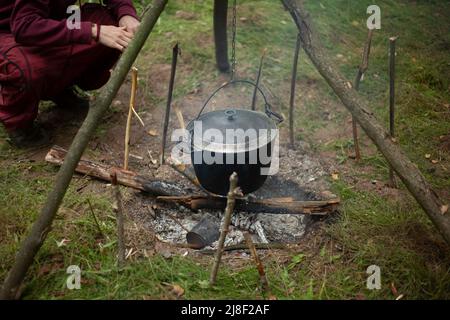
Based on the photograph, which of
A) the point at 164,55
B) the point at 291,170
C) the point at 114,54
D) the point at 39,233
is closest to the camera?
the point at 39,233

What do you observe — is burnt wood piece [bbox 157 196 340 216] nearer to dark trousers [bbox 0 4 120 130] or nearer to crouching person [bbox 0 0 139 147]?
crouching person [bbox 0 0 139 147]

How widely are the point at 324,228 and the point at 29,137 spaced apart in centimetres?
290

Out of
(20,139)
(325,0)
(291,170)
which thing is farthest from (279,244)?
(325,0)

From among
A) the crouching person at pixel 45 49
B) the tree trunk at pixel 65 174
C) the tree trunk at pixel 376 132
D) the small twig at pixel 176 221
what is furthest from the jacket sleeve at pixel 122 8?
the small twig at pixel 176 221

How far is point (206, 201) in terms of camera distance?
10.8ft

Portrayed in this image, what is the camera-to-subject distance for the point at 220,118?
3102 millimetres

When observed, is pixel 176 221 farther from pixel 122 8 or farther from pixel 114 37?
pixel 122 8

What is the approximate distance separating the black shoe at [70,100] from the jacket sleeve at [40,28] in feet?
3.08

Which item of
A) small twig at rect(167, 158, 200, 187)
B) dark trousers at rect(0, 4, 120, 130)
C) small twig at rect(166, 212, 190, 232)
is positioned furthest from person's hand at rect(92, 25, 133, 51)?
small twig at rect(166, 212, 190, 232)

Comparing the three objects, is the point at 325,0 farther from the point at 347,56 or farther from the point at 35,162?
the point at 35,162

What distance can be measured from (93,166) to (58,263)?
993mm

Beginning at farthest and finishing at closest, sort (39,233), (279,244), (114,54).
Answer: (114,54)
(279,244)
(39,233)

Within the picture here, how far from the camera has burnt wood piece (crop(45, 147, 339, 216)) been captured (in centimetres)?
319

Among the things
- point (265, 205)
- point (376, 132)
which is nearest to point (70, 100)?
point (265, 205)
